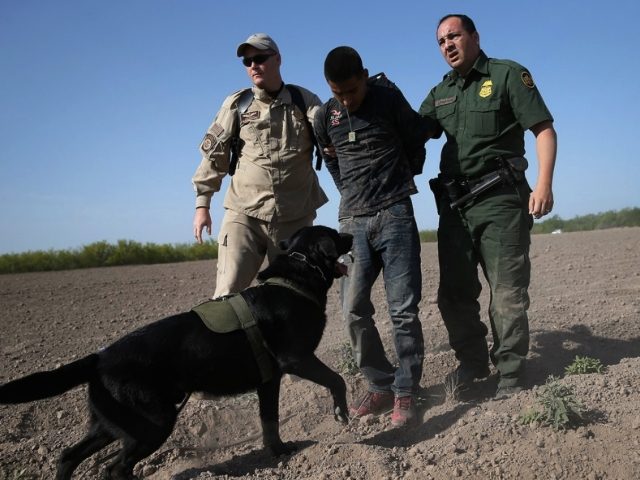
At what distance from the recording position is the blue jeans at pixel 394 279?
418 centimetres

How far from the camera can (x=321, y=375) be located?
393 centimetres

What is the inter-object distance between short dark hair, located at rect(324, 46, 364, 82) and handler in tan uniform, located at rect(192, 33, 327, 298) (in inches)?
26.4

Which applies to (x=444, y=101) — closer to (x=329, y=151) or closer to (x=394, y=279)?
(x=329, y=151)

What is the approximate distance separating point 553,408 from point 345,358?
1.99 metres

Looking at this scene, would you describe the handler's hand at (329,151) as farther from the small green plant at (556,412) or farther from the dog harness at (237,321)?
the small green plant at (556,412)

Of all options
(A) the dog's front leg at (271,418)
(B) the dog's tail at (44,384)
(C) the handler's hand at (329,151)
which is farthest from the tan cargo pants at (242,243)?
(B) the dog's tail at (44,384)

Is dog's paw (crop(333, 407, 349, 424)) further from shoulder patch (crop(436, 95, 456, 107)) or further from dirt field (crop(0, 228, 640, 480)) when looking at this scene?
shoulder patch (crop(436, 95, 456, 107))

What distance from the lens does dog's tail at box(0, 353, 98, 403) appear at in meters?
3.31

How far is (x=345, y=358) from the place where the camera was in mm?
5281

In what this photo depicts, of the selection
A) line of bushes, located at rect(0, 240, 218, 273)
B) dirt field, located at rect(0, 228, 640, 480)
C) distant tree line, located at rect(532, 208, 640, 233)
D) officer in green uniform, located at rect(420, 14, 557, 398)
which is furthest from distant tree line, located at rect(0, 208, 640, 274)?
distant tree line, located at rect(532, 208, 640, 233)

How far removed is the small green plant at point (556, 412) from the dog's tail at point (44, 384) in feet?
8.11

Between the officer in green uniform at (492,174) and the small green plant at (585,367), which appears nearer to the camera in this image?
the officer in green uniform at (492,174)

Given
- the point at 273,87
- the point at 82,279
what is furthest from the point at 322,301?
the point at 82,279

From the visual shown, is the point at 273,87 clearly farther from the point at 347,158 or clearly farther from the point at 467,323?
the point at 467,323
